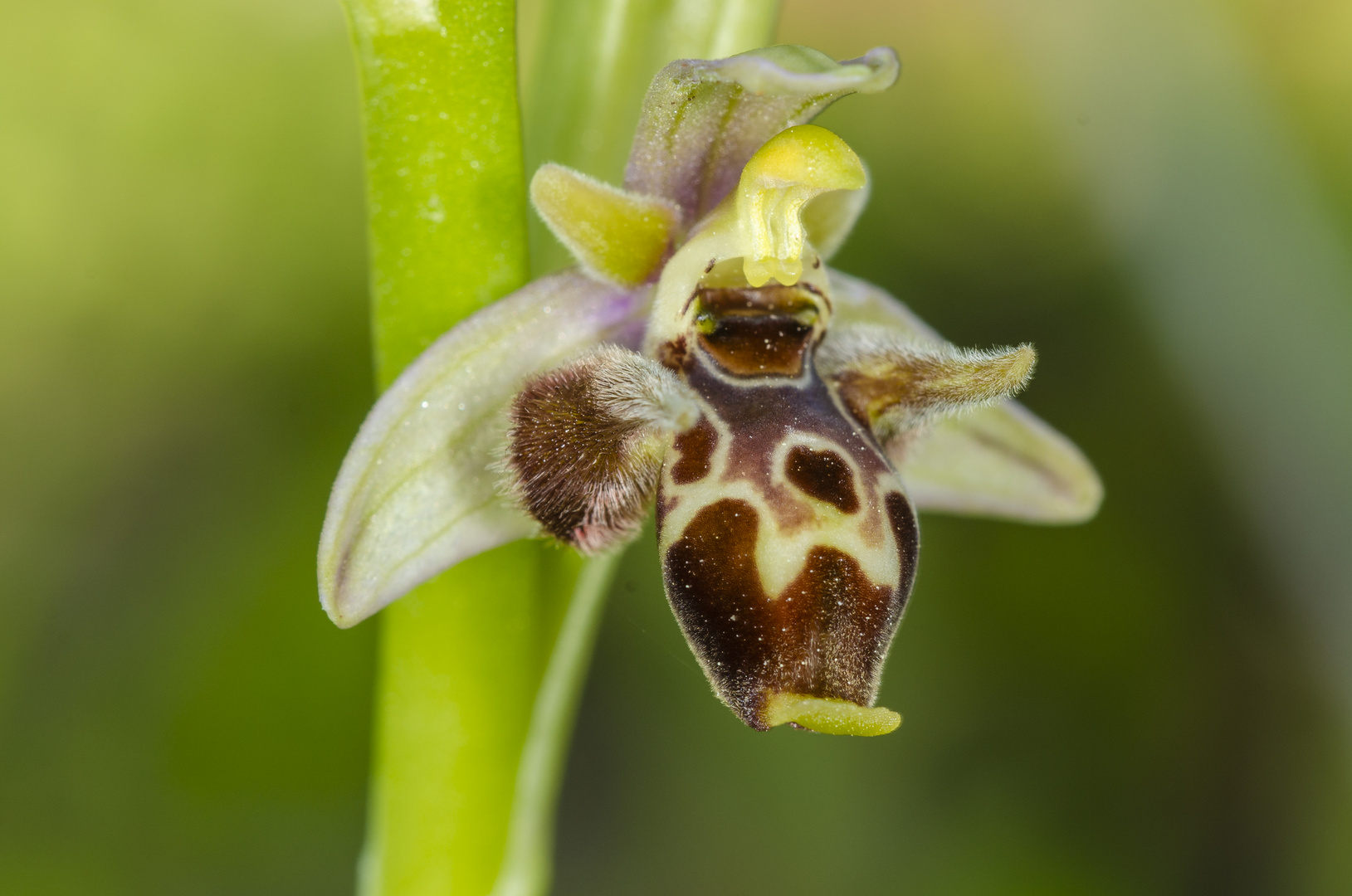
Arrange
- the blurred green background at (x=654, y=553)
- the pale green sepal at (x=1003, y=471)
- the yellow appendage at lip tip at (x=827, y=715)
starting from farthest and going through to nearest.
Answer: the blurred green background at (x=654, y=553) < the pale green sepal at (x=1003, y=471) < the yellow appendage at lip tip at (x=827, y=715)

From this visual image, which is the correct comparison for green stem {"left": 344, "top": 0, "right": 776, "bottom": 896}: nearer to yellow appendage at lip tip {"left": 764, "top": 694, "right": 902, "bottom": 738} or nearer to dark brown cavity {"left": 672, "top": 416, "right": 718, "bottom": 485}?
dark brown cavity {"left": 672, "top": 416, "right": 718, "bottom": 485}

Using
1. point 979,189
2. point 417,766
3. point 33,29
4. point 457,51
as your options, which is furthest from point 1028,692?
point 33,29

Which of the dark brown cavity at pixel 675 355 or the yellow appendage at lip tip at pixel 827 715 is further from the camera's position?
the dark brown cavity at pixel 675 355

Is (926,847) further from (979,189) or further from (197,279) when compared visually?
(197,279)

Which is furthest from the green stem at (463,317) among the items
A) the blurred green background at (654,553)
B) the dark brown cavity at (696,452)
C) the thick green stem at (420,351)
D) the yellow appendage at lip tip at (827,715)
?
the blurred green background at (654,553)

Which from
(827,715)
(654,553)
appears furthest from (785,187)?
(654,553)

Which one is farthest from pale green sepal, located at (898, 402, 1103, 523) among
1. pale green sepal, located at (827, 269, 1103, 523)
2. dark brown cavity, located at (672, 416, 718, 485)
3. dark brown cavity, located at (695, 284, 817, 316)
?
dark brown cavity, located at (672, 416, 718, 485)

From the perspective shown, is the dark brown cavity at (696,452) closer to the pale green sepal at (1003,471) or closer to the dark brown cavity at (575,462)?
the dark brown cavity at (575,462)
